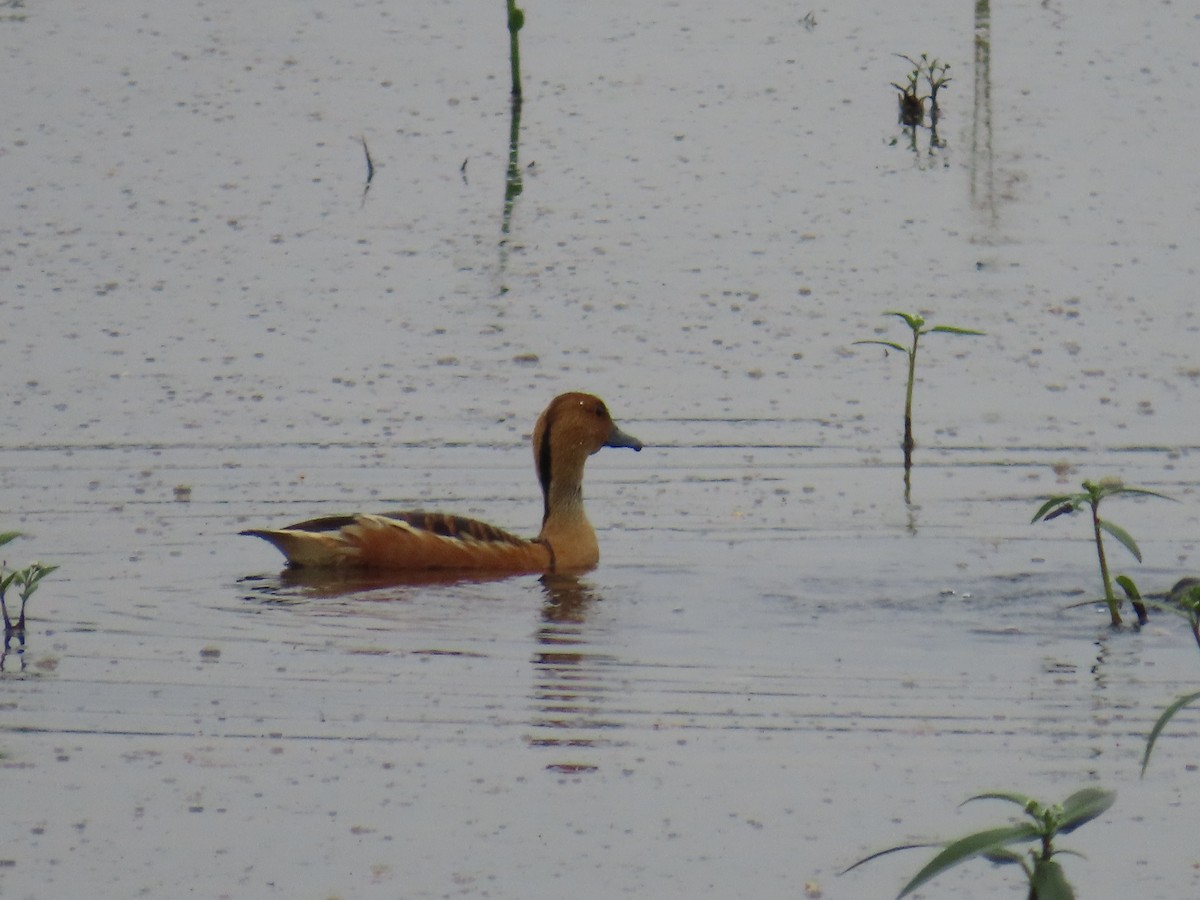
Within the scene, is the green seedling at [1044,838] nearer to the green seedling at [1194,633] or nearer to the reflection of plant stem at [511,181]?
the green seedling at [1194,633]

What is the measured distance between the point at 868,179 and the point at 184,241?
4411 mm

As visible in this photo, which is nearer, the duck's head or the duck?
the duck

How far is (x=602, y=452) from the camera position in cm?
1089

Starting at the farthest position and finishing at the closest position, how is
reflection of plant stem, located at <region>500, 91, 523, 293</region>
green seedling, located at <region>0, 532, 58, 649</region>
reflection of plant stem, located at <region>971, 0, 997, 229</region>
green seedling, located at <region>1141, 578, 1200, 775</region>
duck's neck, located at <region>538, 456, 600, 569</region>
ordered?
reflection of plant stem, located at <region>971, 0, 997, 229</region>
reflection of plant stem, located at <region>500, 91, 523, 293</region>
duck's neck, located at <region>538, 456, 600, 569</region>
green seedling, located at <region>0, 532, 58, 649</region>
green seedling, located at <region>1141, 578, 1200, 775</region>

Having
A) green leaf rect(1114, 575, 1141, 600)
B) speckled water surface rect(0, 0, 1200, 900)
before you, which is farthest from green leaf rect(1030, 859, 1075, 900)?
green leaf rect(1114, 575, 1141, 600)

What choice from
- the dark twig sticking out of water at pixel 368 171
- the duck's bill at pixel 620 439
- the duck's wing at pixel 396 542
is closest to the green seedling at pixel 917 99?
the dark twig sticking out of water at pixel 368 171

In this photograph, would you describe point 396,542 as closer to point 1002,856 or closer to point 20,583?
point 20,583

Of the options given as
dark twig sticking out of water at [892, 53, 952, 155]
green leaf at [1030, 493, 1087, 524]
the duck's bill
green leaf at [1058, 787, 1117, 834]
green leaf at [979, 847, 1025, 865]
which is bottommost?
green leaf at [979, 847, 1025, 865]

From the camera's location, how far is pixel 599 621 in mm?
8320

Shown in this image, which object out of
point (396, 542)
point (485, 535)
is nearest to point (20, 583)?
point (396, 542)

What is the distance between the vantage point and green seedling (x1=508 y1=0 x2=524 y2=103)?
15828 millimetres

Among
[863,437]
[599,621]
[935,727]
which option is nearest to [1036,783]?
[935,727]

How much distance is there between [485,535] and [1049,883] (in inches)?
198

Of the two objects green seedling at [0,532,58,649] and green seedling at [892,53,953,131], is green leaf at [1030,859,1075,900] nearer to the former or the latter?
green seedling at [0,532,58,649]
